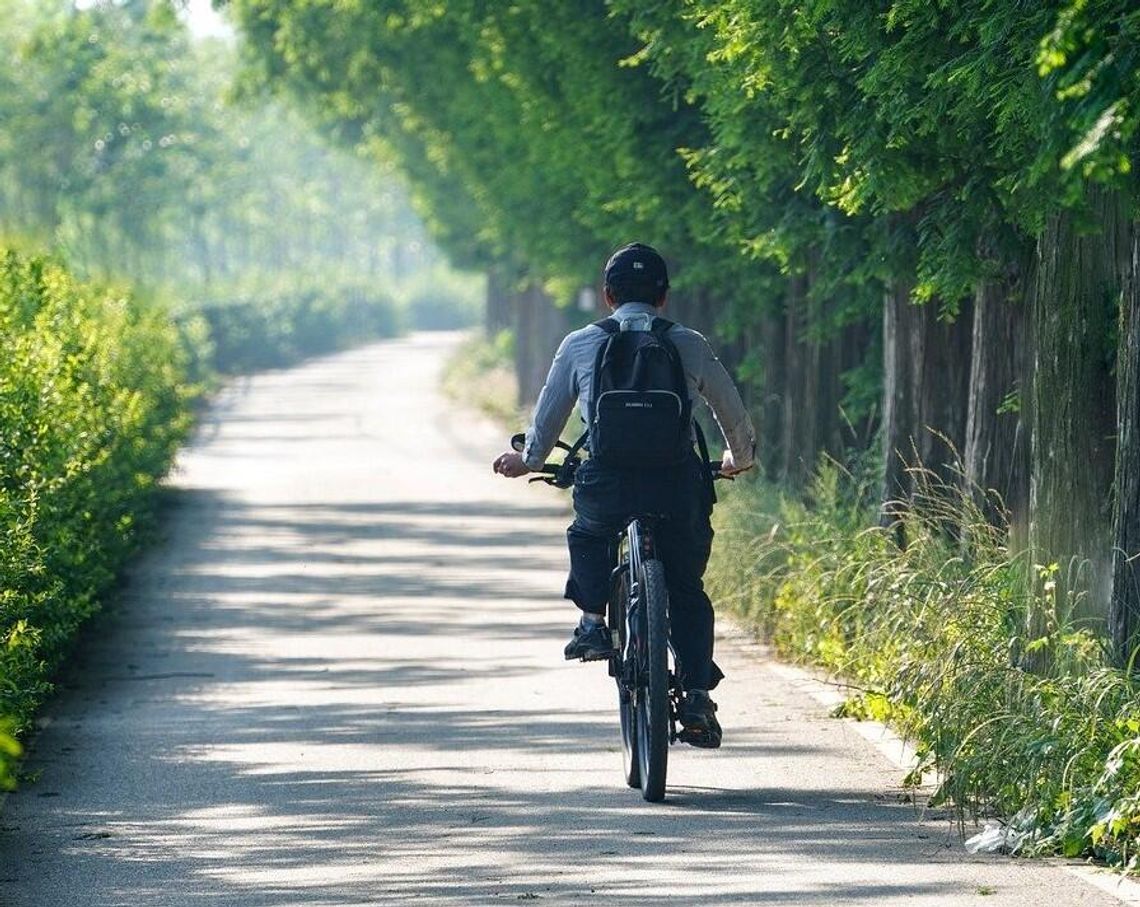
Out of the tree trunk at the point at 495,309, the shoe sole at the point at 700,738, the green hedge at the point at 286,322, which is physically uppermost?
the shoe sole at the point at 700,738

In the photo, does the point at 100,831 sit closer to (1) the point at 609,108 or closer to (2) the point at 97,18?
(1) the point at 609,108

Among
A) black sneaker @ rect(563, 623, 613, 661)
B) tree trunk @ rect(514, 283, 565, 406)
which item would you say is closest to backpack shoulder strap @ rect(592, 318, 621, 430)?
black sneaker @ rect(563, 623, 613, 661)

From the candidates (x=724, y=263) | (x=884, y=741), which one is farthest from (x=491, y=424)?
(x=884, y=741)

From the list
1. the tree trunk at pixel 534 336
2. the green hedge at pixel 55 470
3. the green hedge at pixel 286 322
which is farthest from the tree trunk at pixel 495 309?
the green hedge at pixel 55 470

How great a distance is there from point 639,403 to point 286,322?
2699 inches

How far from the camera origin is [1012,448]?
1302 cm

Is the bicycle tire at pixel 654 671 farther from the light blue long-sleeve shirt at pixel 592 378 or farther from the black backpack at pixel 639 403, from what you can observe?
the light blue long-sleeve shirt at pixel 592 378

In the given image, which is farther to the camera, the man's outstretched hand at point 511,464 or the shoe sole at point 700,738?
the man's outstretched hand at point 511,464

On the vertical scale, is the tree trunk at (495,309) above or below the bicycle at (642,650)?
below

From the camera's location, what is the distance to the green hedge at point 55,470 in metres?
10.6

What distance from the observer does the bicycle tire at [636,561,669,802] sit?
9102 mm

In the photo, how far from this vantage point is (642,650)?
921 centimetres

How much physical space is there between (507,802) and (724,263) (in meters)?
9.92

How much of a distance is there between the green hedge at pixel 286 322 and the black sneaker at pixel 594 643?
46895mm
